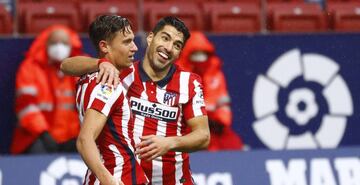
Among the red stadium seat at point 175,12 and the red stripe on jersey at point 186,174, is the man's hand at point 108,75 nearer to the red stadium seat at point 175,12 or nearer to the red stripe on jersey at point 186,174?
the red stripe on jersey at point 186,174

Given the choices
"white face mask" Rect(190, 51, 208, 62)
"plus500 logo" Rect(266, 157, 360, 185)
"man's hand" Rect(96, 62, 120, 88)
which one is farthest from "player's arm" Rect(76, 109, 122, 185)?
"white face mask" Rect(190, 51, 208, 62)

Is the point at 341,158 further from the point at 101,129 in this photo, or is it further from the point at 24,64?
the point at 101,129

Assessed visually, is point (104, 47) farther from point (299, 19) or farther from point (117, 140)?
point (299, 19)

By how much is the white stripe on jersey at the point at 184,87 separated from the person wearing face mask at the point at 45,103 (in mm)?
2901

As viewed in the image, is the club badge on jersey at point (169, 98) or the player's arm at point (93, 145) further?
the club badge on jersey at point (169, 98)

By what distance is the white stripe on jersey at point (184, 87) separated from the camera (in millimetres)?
6027

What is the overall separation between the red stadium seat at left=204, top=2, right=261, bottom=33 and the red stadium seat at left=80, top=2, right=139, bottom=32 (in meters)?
0.79

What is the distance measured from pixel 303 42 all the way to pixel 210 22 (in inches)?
46.8

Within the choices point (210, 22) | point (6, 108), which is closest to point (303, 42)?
point (210, 22)

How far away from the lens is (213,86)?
376 inches

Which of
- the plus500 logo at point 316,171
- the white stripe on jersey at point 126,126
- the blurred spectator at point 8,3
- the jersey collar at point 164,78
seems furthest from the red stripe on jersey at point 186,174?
the blurred spectator at point 8,3

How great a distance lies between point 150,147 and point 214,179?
10.2ft

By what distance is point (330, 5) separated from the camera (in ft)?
37.9

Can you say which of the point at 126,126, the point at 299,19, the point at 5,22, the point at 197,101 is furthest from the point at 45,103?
the point at 126,126
